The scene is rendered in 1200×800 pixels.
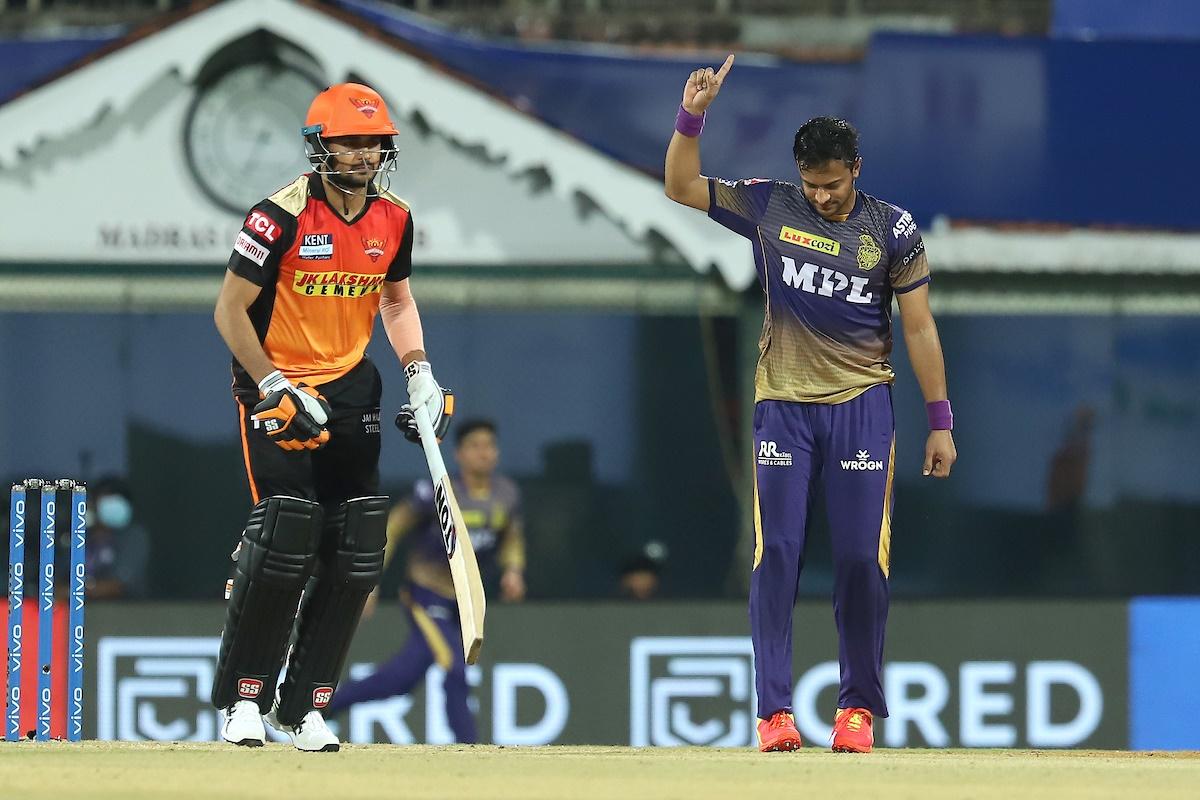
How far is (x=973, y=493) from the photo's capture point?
14.2 m

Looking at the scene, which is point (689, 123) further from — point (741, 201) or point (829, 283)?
point (829, 283)

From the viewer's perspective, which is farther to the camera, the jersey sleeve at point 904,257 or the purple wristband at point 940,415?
the purple wristband at point 940,415

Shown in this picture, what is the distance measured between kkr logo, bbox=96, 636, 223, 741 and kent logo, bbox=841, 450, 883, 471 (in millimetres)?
5173

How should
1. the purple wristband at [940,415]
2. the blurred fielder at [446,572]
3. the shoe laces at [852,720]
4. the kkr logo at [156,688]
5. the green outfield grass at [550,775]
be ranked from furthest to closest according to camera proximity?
the kkr logo at [156,688] → the blurred fielder at [446,572] → the purple wristband at [940,415] → the shoe laces at [852,720] → the green outfield grass at [550,775]

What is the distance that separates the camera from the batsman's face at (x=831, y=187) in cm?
725

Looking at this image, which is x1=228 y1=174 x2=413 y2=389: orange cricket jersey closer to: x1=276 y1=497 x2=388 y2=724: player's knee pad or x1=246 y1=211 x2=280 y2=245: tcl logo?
x1=246 y1=211 x2=280 y2=245: tcl logo

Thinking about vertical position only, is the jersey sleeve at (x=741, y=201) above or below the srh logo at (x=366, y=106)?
below

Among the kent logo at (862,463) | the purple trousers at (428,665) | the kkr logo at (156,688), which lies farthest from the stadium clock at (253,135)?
the kent logo at (862,463)

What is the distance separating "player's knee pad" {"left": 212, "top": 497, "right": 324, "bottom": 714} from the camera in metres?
6.97

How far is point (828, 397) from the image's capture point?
7297 millimetres

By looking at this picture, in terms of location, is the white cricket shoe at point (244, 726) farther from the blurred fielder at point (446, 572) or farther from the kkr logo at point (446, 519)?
the blurred fielder at point (446, 572)

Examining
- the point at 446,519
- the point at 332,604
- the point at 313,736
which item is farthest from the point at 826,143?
the point at 313,736

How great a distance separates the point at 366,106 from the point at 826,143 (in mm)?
1302

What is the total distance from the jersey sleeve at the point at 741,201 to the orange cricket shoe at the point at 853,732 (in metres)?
1.42
